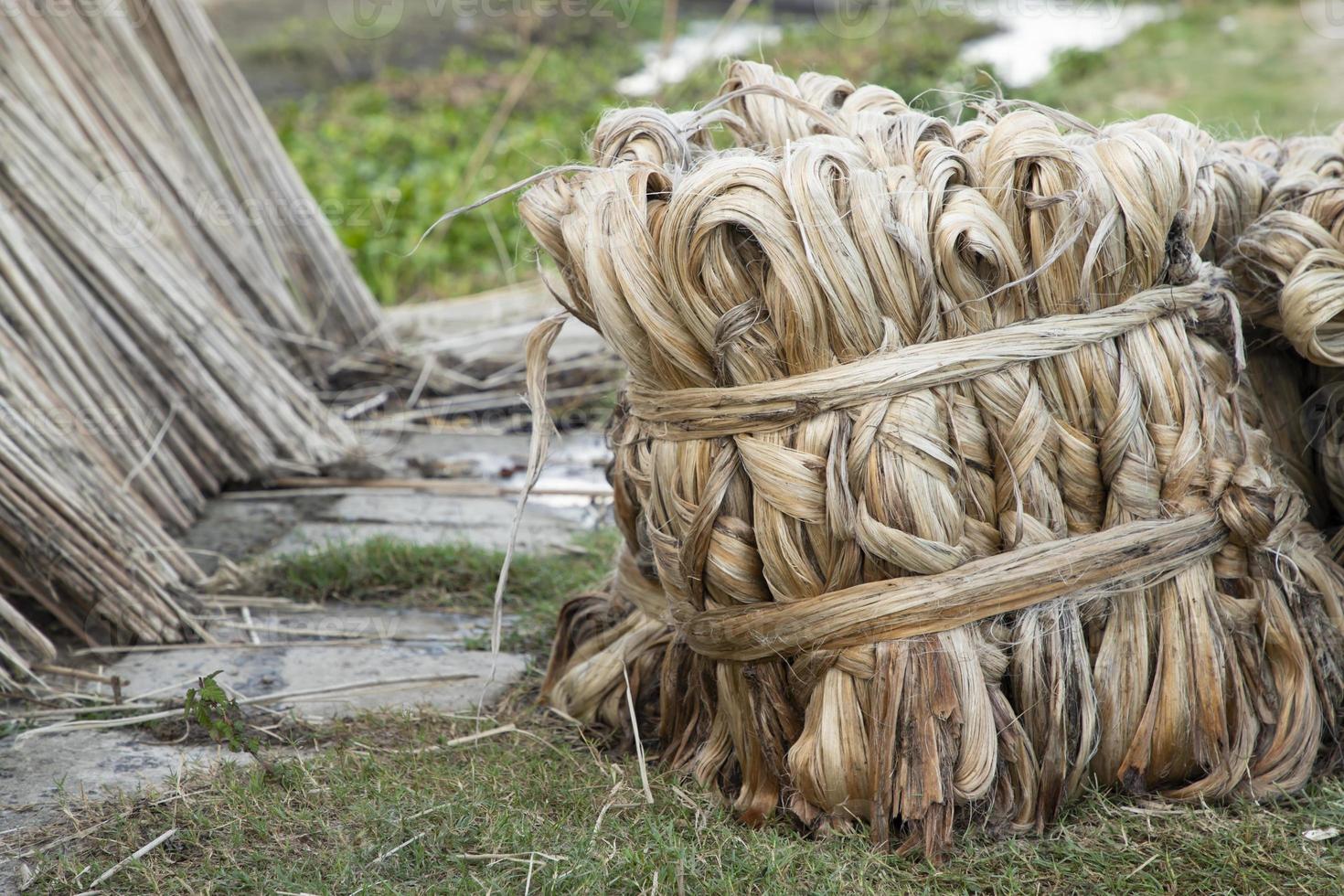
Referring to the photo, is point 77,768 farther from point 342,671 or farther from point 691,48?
point 691,48

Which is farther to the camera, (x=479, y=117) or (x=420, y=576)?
(x=479, y=117)

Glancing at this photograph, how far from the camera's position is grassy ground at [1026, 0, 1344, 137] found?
7.54 metres

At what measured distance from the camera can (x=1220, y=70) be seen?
8875mm

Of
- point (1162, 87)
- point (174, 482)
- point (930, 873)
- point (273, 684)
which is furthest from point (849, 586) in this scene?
point (1162, 87)

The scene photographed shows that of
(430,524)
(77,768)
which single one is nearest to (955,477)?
(77,768)

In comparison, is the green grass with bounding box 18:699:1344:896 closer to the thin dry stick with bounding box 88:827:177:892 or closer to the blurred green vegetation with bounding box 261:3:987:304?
the thin dry stick with bounding box 88:827:177:892

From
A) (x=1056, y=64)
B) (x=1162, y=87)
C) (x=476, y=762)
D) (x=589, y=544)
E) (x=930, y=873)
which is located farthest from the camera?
(x=1056, y=64)

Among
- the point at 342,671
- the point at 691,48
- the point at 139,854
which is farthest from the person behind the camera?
the point at 691,48

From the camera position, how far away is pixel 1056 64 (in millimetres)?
9844

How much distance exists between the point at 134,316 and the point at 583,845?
2.20 meters

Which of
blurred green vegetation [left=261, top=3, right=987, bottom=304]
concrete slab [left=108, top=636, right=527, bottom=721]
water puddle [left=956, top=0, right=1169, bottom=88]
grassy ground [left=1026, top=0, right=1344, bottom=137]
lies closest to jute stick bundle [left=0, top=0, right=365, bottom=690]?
concrete slab [left=108, top=636, right=527, bottom=721]

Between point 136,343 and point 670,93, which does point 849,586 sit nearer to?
point 136,343

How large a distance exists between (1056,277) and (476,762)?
3.80ft

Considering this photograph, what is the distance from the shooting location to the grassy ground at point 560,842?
1694 millimetres
